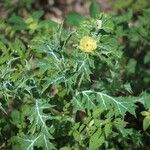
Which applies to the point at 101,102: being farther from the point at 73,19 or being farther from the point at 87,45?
the point at 73,19

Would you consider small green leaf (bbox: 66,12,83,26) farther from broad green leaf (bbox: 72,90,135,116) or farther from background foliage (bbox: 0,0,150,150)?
broad green leaf (bbox: 72,90,135,116)

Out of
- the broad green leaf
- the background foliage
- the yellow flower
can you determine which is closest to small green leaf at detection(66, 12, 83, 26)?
the background foliage

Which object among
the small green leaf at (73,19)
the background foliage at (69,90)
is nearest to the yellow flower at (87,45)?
the background foliage at (69,90)

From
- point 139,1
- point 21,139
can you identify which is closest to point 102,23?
point 21,139

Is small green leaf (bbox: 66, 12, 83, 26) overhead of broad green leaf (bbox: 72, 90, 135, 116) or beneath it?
overhead

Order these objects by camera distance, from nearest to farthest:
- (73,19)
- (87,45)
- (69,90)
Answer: (87,45)
(69,90)
(73,19)

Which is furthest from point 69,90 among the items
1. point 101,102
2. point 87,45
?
point 87,45

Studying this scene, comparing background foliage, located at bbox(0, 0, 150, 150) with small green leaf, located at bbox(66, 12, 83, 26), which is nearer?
background foliage, located at bbox(0, 0, 150, 150)

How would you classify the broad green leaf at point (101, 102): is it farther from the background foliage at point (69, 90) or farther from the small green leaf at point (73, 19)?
the small green leaf at point (73, 19)

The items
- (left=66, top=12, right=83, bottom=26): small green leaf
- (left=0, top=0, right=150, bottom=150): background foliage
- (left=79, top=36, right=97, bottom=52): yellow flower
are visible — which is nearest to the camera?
(left=79, top=36, right=97, bottom=52): yellow flower

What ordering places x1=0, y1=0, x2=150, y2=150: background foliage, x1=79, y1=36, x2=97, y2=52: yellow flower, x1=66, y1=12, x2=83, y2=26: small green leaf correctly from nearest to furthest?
x1=79, y1=36, x2=97, y2=52: yellow flower
x1=0, y1=0, x2=150, y2=150: background foliage
x1=66, y1=12, x2=83, y2=26: small green leaf

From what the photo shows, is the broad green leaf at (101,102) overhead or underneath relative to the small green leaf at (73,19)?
underneath
